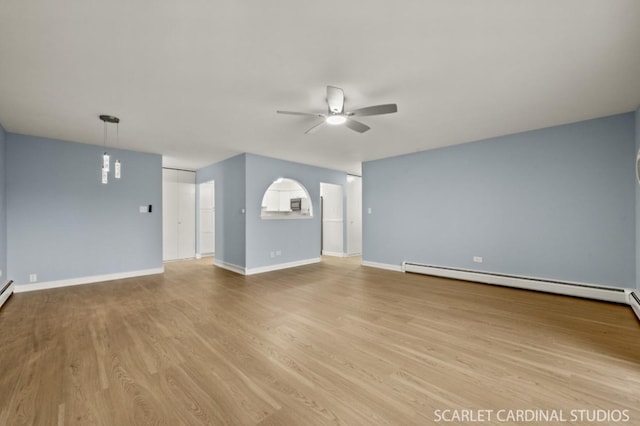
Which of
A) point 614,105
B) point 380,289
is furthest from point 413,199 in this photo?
point 614,105

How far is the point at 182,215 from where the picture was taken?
7.45m

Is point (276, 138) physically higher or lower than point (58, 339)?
A: higher

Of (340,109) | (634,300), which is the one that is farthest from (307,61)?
(634,300)

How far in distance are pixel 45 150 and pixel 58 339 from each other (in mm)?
3614

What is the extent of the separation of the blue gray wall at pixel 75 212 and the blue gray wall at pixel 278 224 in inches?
78.5

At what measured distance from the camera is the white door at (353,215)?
7.96m

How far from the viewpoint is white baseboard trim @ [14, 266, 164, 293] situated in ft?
14.1

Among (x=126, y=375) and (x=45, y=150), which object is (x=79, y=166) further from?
(x=126, y=375)

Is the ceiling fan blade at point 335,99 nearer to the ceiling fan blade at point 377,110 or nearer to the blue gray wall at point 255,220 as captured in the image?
the ceiling fan blade at point 377,110

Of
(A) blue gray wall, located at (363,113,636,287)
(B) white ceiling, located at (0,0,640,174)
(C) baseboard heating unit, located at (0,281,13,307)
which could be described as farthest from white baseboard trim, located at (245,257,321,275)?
(C) baseboard heating unit, located at (0,281,13,307)

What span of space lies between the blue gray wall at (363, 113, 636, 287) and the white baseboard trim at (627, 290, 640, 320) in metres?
0.20

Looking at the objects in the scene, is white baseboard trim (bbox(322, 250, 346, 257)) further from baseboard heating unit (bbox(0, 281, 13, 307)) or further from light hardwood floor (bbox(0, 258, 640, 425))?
baseboard heating unit (bbox(0, 281, 13, 307))

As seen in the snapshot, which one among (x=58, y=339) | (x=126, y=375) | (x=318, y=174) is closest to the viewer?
(x=126, y=375)

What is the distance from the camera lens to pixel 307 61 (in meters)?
2.31
